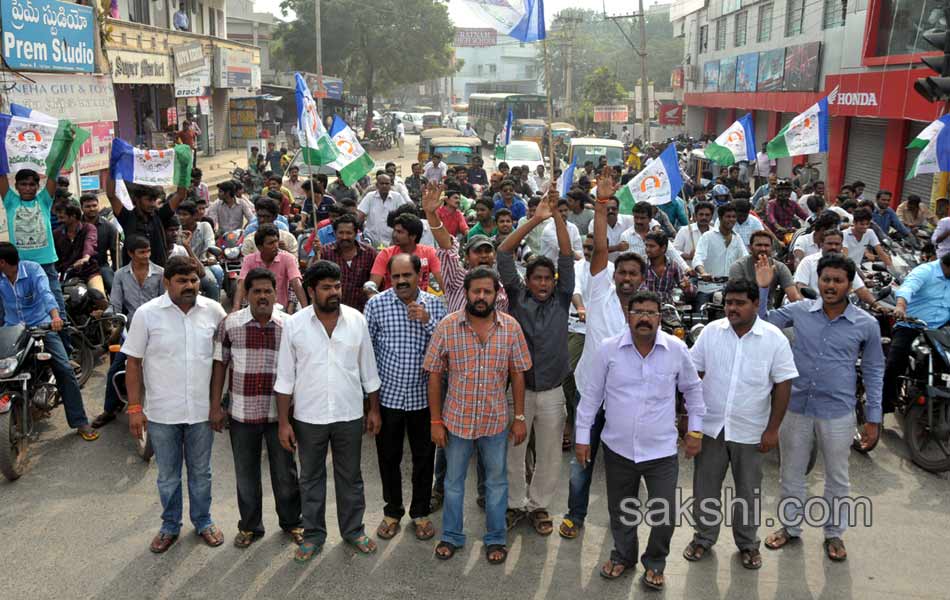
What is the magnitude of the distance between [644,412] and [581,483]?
0.88 metres

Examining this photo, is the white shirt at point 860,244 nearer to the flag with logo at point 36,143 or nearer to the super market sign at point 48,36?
the flag with logo at point 36,143

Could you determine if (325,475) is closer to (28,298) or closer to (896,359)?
(28,298)

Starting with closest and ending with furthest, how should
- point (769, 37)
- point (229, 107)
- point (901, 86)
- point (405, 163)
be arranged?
point (901, 86), point (769, 37), point (229, 107), point (405, 163)

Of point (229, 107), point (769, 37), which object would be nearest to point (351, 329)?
point (769, 37)

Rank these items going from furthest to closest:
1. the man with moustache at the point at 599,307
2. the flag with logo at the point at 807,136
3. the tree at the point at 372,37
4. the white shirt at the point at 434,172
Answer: the tree at the point at 372,37 → the white shirt at the point at 434,172 → the flag with logo at the point at 807,136 → the man with moustache at the point at 599,307

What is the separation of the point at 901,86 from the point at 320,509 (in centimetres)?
1726

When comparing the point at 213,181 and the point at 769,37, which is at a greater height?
the point at 769,37

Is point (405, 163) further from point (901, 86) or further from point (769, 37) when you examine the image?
point (901, 86)

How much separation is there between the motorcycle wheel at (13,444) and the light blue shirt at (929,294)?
21.4ft

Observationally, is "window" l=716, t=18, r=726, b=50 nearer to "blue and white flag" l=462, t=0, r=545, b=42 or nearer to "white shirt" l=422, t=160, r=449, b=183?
"white shirt" l=422, t=160, r=449, b=183

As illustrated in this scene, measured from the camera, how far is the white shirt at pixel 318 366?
477cm

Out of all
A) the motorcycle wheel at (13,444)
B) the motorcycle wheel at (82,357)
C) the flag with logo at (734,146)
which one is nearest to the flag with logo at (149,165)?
the motorcycle wheel at (82,357)

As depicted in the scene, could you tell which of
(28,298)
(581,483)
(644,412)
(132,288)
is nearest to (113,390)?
(132,288)

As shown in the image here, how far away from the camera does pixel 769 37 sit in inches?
1243
